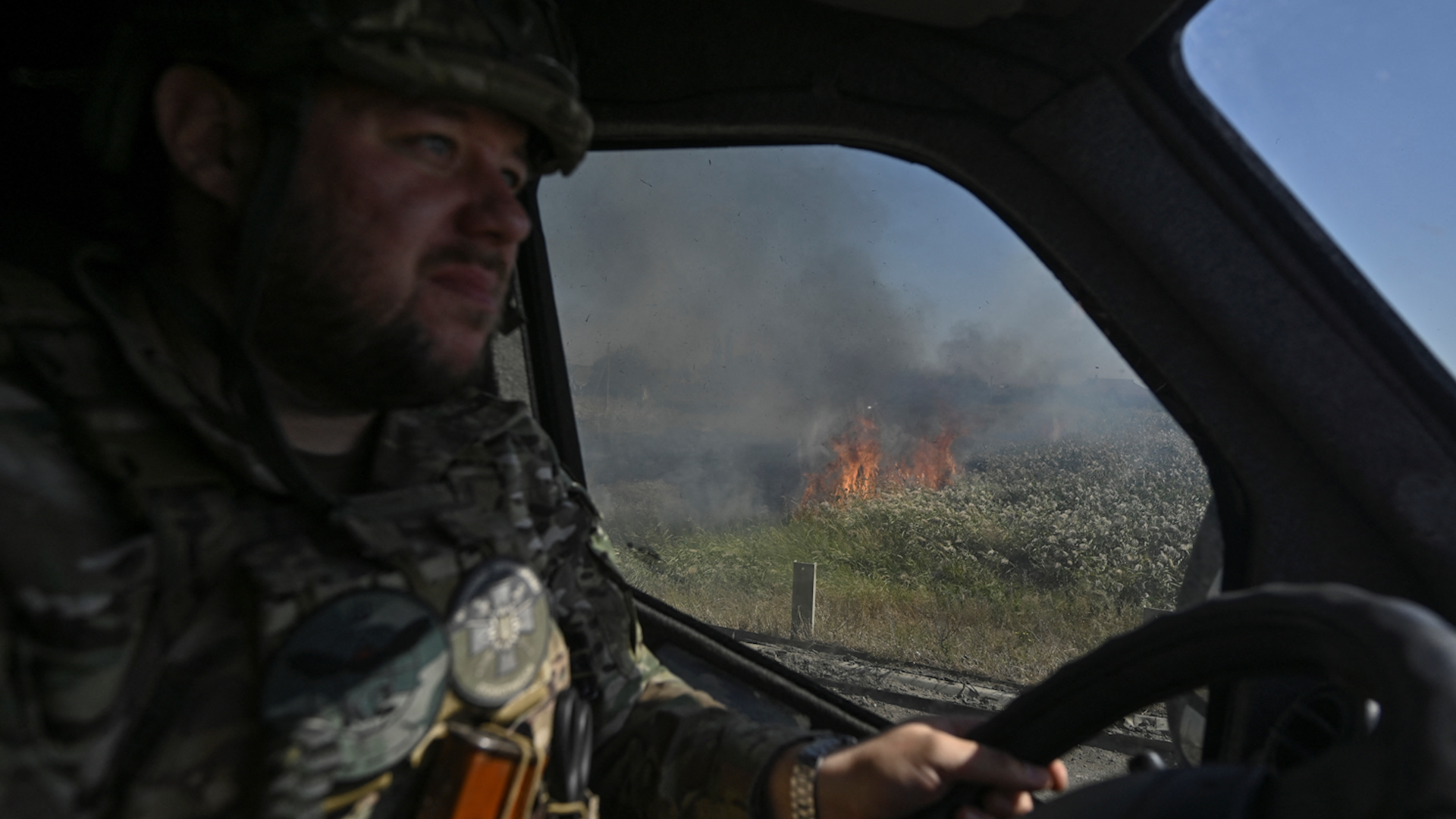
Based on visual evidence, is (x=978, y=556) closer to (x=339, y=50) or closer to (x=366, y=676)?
(x=366, y=676)

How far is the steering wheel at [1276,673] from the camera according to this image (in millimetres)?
550

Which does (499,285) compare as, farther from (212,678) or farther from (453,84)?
(212,678)

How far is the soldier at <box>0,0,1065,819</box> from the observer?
84cm

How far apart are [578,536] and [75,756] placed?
2.45 ft

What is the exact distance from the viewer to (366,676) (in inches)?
38.2

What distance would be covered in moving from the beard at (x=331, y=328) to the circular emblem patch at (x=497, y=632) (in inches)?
11.1

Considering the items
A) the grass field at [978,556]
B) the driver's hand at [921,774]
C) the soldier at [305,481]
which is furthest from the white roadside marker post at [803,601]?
the driver's hand at [921,774]

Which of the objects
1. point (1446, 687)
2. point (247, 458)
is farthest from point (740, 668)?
point (1446, 687)

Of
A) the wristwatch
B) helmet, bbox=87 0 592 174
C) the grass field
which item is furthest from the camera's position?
the grass field

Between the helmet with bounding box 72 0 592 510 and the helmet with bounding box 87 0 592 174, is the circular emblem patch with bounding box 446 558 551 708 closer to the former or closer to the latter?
the helmet with bounding box 72 0 592 510

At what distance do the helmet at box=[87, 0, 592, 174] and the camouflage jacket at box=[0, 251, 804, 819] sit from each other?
0.78ft

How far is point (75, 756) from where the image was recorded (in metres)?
0.78

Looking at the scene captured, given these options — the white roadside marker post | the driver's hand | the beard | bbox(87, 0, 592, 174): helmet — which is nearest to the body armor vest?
the beard

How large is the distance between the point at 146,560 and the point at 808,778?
83 centimetres
